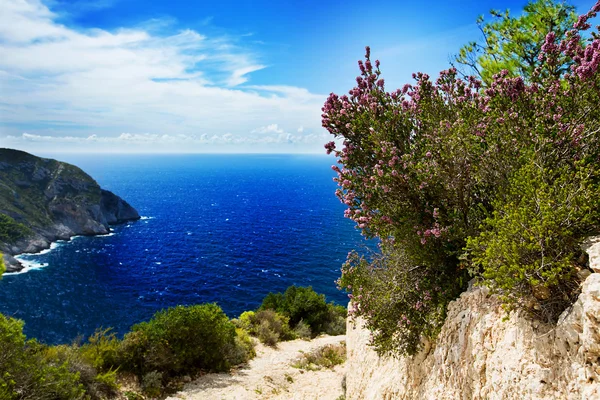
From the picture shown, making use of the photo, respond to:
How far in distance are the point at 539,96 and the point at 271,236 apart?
290ft

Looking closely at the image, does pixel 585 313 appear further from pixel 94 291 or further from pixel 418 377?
pixel 94 291

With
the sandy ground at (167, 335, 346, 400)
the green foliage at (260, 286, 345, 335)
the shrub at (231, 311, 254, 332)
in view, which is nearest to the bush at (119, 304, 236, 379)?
the sandy ground at (167, 335, 346, 400)

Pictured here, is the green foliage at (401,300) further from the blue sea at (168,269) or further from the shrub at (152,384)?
the blue sea at (168,269)

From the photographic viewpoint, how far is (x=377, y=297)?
8.91 meters

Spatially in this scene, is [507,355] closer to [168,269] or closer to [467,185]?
[467,185]

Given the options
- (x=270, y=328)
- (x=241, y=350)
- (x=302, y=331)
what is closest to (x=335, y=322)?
(x=302, y=331)

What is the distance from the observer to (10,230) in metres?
80.8

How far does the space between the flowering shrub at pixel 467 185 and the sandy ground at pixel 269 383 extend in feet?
36.5

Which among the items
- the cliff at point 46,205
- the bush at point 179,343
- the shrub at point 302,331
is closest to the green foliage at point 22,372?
the bush at point 179,343

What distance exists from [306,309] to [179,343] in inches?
626

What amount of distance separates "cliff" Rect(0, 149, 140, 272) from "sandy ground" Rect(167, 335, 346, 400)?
8301 centimetres

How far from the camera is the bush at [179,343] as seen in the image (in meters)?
18.8

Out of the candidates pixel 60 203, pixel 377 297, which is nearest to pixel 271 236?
pixel 60 203

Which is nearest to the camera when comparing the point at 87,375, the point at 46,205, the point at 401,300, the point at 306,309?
the point at 401,300
